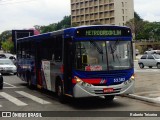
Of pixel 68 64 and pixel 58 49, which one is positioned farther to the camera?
pixel 58 49

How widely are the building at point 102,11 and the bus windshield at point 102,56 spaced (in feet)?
452

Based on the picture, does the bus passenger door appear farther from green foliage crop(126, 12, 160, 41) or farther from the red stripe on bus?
green foliage crop(126, 12, 160, 41)

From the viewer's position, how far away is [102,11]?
511 ft

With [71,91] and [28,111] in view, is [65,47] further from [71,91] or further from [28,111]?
[28,111]

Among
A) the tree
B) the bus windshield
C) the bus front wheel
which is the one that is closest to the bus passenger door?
the bus windshield

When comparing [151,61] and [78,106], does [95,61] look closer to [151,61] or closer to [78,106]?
[78,106]

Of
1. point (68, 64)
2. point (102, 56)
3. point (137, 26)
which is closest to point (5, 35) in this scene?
point (137, 26)

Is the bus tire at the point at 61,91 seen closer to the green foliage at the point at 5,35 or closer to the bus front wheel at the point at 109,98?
the bus front wheel at the point at 109,98

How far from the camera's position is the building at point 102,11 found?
15225 centimetres

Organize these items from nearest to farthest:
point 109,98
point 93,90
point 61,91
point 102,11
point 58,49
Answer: point 93,90
point 61,91
point 58,49
point 109,98
point 102,11

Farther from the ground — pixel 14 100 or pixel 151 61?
pixel 151 61

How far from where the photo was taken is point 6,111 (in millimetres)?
12930

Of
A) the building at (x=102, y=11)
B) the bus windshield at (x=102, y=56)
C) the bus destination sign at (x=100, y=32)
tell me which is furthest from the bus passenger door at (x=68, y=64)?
the building at (x=102, y=11)

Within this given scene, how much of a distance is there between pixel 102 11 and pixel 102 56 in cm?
14363
